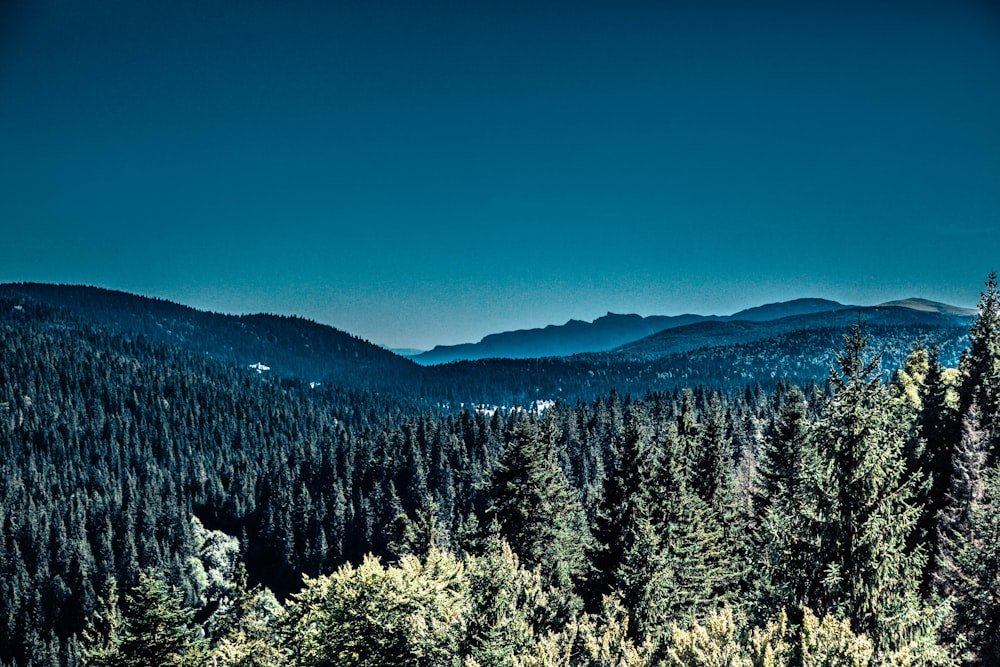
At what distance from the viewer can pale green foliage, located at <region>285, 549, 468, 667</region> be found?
18.0m

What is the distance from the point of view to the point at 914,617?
13773 millimetres

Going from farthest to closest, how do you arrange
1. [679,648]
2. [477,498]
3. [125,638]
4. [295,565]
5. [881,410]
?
[295,565] < [477,498] < [125,638] < [881,410] < [679,648]

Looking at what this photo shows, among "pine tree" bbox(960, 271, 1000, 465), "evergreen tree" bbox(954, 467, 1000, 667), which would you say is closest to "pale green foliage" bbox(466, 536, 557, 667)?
"evergreen tree" bbox(954, 467, 1000, 667)

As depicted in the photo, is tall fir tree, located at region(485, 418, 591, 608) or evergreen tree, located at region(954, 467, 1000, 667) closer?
evergreen tree, located at region(954, 467, 1000, 667)

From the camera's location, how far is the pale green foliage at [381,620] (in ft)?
59.1

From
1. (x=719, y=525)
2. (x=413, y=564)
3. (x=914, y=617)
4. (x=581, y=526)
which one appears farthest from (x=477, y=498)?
(x=914, y=617)

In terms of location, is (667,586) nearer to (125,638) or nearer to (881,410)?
(881,410)

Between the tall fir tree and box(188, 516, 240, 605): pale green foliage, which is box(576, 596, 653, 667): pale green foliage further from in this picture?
box(188, 516, 240, 605): pale green foliage

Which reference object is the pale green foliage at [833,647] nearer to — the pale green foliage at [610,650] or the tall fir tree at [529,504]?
the pale green foliage at [610,650]

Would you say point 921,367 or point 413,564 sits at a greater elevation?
point 921,367

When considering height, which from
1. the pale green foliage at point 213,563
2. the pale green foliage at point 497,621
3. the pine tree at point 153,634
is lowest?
the pale green foliage at point 213,563

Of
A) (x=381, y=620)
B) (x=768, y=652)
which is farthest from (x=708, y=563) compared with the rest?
(x=768, y=652)

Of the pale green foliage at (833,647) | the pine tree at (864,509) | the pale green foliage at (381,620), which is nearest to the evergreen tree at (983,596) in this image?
the pine tree at (864,509)

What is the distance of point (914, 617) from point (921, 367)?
158ft
